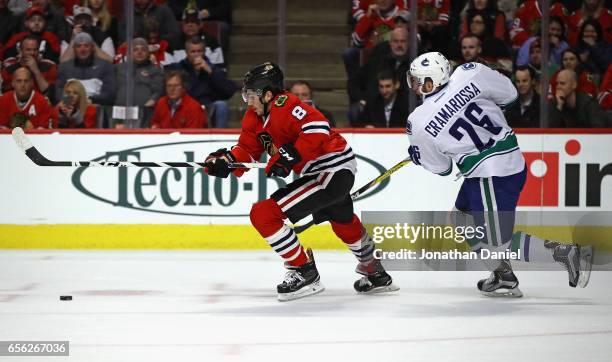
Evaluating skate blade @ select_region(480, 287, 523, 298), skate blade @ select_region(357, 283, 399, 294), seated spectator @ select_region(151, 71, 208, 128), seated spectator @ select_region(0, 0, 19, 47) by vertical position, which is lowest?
skate blade @ select_region(357, 283, 399, 294)

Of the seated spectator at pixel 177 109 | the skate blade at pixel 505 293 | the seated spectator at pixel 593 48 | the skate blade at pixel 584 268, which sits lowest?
the skate blade at pixel 505 293

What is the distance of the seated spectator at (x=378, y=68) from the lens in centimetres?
743

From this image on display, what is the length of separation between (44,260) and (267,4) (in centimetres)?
230

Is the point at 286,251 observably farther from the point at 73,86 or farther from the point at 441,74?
the point at 73,86

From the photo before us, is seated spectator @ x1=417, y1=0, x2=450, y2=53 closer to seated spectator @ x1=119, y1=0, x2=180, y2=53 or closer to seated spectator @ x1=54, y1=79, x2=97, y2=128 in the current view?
seated spectator @ x1=119, y1=0, x2=180, y2=53

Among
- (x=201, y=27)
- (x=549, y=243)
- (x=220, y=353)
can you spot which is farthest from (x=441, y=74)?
(x=201, y=27)

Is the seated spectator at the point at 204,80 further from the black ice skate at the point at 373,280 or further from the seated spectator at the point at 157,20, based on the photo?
the black ice skate at the point at 373,280

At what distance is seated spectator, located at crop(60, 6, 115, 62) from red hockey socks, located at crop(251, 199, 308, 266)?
103 inches

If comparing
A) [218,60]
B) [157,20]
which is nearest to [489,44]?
[218,60]

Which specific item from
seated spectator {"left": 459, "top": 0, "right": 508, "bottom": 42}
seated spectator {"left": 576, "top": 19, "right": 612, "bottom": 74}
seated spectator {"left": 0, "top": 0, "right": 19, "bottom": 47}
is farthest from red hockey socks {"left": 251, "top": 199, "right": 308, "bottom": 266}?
seated spectator {"left": 0, "top": 0, "right": 19, "bottom": 47}

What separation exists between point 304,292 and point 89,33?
300cm

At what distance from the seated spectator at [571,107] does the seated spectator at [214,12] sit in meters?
2.24

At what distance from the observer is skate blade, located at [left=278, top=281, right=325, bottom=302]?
5359 mm

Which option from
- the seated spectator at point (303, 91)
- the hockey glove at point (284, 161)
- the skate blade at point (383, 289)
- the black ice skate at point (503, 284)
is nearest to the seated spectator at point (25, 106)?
the seated spectator at point (303, 91)
